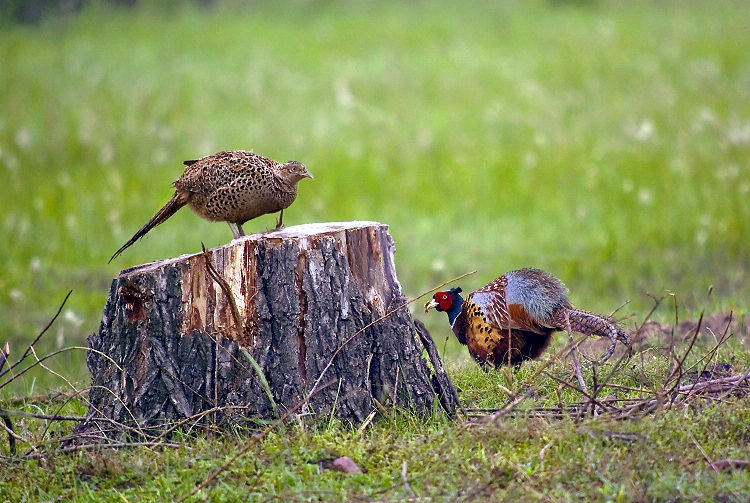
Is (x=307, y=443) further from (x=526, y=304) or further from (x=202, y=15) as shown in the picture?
(x=202, y=15)

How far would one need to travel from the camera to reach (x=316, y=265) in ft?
12.9

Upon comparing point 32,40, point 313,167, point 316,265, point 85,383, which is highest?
point 32,40

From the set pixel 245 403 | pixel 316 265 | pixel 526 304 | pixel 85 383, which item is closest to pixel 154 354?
pixel 245 403

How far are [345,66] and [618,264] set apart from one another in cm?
670

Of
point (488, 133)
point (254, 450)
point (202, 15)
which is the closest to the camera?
point (254, 450)

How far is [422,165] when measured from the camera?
35.6 ft

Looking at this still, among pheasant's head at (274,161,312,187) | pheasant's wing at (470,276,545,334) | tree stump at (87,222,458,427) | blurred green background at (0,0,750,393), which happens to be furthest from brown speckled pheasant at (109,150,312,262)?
blurred green background at (0,0,750,393)

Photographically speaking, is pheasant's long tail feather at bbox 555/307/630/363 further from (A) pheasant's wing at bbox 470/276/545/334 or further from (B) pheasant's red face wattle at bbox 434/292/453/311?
(B) pheasant's red face wattle at bbox 434/292/453/311

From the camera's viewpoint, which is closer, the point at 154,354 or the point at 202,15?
the point at 154,354

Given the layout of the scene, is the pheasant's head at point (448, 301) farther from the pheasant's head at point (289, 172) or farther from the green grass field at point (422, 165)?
the pheasant's head at point (289, 172)

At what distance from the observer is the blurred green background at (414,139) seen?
8.63 m

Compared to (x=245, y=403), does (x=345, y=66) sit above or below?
above

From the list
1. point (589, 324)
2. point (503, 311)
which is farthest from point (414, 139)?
point (589, 324)

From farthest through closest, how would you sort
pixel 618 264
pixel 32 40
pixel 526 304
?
pixel 32 40
pixel 618 264
pixel 526 304
